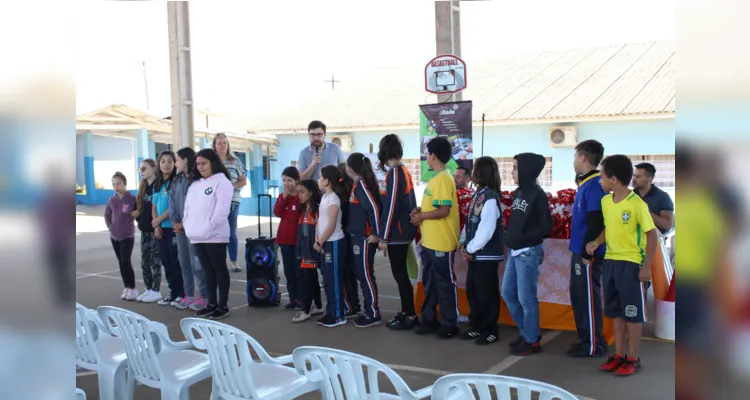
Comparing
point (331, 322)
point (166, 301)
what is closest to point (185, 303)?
point (166, 301)

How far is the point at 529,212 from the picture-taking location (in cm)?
490

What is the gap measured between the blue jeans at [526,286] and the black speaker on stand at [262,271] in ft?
9.15

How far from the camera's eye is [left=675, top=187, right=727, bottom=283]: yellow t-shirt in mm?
821

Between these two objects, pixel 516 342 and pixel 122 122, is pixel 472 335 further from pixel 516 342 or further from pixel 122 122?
pixel 122 122

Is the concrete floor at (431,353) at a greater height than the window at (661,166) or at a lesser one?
lesser

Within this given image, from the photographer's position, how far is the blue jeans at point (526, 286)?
4.91 metres

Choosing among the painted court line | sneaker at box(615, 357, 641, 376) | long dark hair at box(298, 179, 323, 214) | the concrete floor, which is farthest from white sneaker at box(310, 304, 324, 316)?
sneaker at box(615, 357, 641, 376)

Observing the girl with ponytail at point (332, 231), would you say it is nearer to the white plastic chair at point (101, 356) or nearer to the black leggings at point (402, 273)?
the black leggings at point (402, 273)

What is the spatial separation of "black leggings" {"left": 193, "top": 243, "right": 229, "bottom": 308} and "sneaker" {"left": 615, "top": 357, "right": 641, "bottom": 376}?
12.0 ft

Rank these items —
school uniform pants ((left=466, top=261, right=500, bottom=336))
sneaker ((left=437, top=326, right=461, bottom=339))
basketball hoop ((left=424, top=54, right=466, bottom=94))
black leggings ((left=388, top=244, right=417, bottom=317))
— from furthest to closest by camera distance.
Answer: basketball hoop ((left=424, top=54, right=466, bottom=94)), black leggings ((left=388, top=244, right=417, bottom=317)), sneaker ((left=437, top=326, right=461, bottom=339)), school uniform pants ((left=466, top=261, right=500, bottom=336))

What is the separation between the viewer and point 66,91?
0.93 metres

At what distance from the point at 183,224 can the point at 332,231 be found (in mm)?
1683

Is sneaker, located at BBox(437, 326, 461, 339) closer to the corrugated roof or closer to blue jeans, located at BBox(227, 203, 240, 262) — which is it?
blue jeans, located at BBox(227, 203, 240, 262)

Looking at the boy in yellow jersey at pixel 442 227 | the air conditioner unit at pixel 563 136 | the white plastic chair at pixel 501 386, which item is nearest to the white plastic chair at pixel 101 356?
Answer: the white plastic chair at pixel 501 386
